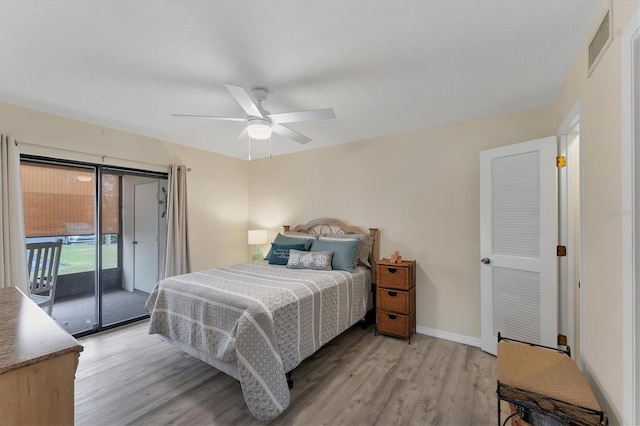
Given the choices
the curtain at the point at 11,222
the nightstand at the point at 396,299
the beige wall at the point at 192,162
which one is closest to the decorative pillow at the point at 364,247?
the nightstand at the point at 396,299

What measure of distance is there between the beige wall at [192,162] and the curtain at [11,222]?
16 cm

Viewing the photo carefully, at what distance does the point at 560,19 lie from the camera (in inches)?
60.7

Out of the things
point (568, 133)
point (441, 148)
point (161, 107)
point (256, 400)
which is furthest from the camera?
point (441, 148)

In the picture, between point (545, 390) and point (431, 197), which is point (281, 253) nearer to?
point (431, 197)

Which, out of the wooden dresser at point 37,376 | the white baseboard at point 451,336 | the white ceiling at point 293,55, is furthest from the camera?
the white baseboard at point 451,336

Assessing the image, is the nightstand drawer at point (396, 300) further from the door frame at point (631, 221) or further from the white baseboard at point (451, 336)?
the door frame at point (631, 221)

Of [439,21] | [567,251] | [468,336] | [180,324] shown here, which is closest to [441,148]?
[567,251]

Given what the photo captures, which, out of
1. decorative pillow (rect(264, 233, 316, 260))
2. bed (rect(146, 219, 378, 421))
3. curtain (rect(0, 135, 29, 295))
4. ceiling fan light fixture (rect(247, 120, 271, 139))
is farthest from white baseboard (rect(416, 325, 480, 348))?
curtain (rect(0, 135, 29, 295))

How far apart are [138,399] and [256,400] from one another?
1011 mm

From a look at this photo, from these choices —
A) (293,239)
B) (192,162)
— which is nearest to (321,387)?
(293,239)

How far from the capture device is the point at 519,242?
8.38 feet

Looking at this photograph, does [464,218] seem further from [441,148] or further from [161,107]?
[161,107]

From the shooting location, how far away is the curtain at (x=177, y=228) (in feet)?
12.6

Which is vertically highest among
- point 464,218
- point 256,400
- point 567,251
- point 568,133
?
point 568,133
